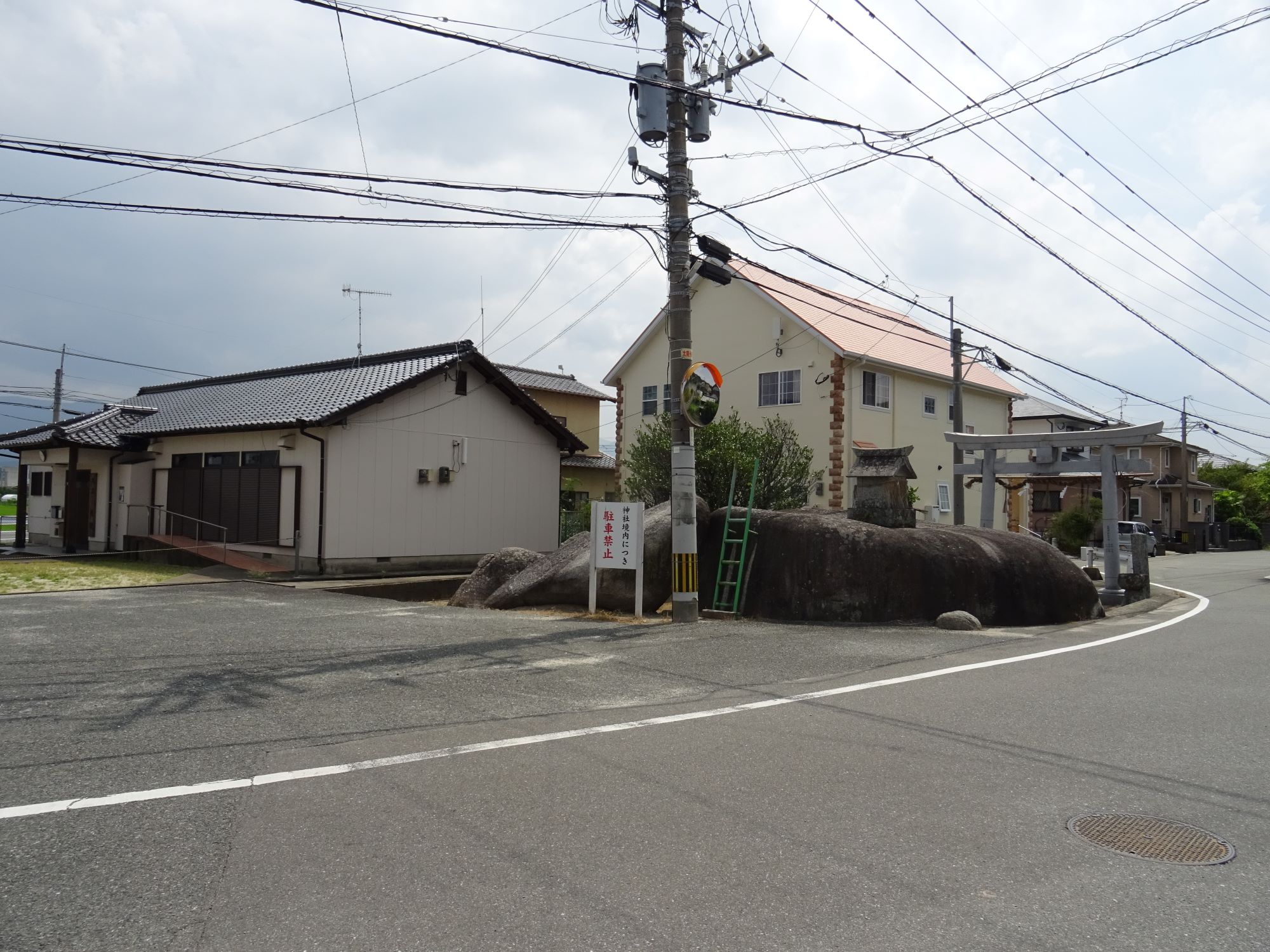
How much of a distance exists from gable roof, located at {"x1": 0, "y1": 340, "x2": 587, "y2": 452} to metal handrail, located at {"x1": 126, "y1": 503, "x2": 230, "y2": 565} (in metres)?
1.82

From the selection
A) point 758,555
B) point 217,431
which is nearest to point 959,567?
point 758,555

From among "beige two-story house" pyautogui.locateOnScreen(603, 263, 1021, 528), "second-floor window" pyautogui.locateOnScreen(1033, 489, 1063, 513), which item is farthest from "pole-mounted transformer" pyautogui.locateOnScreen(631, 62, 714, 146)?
"second-floor window" pyautogui.locateOnScreen(1033, 489, 1063, 513)

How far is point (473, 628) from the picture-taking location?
1109 cm

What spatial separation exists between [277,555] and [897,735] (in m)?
17.4

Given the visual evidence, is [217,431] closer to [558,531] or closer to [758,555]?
[558,531]

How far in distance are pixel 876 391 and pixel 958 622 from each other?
17921 millimetres

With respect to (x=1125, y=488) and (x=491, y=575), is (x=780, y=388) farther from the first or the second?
(x=1125, y=488)

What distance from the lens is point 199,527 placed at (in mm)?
22672

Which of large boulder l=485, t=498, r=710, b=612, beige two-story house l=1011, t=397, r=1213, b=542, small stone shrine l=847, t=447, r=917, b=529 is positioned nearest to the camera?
large boulder l=485, t=498, r=710, b=612

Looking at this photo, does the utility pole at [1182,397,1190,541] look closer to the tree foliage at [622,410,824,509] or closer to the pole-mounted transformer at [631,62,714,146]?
the tree foliage at [622,410,824,509]

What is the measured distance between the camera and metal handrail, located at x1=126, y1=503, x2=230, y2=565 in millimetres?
20577

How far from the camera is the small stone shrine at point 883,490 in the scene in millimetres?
14281

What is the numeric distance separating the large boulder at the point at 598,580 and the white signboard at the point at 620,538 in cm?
68

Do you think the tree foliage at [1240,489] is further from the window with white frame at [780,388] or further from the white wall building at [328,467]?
the white wall building at [328,467]
